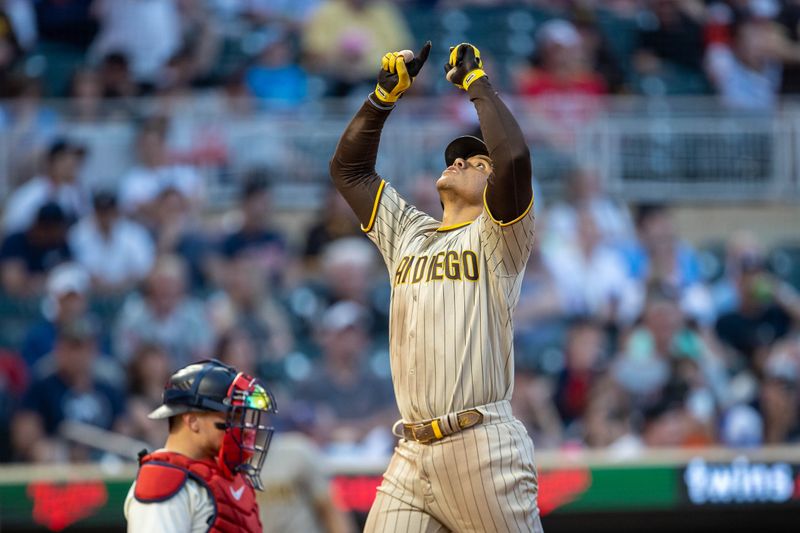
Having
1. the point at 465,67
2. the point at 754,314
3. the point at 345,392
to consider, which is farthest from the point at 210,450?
the point at 754,314

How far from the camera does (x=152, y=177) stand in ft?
32.3

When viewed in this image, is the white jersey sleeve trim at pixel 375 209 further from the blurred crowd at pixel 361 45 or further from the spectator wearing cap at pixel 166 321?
the blurred crowd at pixel 361 45

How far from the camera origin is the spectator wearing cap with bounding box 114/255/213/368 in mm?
8719

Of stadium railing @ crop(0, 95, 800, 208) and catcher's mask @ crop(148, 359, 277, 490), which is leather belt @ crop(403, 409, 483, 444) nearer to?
catcher's mask @ crop(148, 359, 277, 490)

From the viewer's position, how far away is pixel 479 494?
4082 mm

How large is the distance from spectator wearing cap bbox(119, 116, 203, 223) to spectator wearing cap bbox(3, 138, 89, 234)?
1.03ft

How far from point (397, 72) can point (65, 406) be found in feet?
14.2

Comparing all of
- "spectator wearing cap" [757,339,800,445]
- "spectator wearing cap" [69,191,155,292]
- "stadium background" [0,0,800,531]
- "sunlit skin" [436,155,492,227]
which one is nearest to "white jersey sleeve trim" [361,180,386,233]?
"sunlit skin" [436,155,492,227]

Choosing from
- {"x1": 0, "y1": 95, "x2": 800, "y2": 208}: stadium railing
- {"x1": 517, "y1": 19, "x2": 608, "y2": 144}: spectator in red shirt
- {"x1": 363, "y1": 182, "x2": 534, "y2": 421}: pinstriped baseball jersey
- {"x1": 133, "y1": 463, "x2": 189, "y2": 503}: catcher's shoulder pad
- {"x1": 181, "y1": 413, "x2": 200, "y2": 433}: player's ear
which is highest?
{"x1": 517, "y1": 19, "x2": 608, "y2": 144}: spectator in red shirt

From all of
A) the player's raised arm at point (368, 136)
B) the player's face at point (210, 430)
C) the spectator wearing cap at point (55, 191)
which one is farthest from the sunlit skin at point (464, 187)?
the spectator wearing cap at point (55, 191)

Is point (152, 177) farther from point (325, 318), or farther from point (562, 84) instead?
point (562, 84)

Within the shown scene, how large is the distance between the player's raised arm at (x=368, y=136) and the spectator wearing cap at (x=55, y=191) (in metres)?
5.21

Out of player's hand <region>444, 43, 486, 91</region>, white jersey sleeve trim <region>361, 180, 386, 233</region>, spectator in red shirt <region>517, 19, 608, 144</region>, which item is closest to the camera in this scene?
player's hand <region>444, 43, 486, 91</region>

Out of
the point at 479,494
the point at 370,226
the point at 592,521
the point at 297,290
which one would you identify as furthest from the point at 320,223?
the point at 479,494
